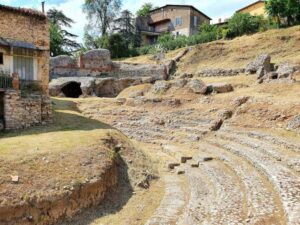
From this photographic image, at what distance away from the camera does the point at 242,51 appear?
36.5 meters

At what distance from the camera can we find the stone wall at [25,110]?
19016 mm

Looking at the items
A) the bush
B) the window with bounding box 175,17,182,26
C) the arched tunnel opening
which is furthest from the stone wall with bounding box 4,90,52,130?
the window with bounding box 175,17,182,26

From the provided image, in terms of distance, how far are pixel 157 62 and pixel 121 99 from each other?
42.8 feet

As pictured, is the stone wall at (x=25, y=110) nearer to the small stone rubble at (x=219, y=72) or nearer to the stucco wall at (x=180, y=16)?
the small stone rubble at (x=219, y=72)

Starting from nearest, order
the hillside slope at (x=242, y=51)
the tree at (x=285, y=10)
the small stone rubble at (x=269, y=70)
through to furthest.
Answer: the small stone rubble at (x=269, y=70), the hillside slope at (x=242, y=51), the tree at (x=285, y=10)

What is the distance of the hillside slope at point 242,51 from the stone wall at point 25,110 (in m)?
19.2

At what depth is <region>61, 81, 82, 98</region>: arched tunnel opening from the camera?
36.3 m

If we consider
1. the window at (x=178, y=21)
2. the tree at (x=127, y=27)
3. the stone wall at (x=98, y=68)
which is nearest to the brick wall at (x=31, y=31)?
the stone wall at (x=98, y=68)

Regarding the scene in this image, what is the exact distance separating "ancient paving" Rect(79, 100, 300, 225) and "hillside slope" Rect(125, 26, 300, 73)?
12.5 meters

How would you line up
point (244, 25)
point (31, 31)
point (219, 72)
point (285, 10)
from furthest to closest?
point (244, 25), point (285, 10), point (219, 72), point (31, 31)

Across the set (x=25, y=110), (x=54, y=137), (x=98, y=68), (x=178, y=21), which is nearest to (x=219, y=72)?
(x=98, y=68)

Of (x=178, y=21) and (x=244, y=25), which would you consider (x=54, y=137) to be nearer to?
(x=244, y=25)

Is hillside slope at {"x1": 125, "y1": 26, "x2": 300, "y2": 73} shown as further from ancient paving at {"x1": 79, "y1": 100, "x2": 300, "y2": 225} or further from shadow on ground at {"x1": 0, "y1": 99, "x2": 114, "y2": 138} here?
shadow on ground at {"x1": 0, "y1": 99, "x2": 114, "y2": 138}

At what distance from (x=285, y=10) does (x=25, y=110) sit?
106 ft
